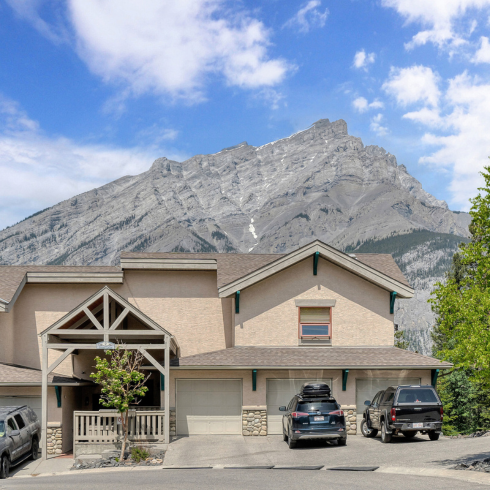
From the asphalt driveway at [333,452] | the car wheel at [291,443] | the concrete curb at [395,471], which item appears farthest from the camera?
the car wheel at [291,443]

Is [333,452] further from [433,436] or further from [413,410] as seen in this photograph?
[433,436]

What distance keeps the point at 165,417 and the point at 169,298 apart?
7.23 meters

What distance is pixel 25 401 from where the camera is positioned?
83.8ft

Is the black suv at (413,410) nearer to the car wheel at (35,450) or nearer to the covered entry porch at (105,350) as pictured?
the covered entry porch at (105,350)

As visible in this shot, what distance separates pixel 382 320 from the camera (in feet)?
92.7

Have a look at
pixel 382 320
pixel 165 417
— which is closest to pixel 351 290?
pixel 382 320

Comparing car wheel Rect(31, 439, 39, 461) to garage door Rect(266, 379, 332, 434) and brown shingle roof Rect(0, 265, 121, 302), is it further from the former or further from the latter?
garage door Rect(266, 379, 332, 434)

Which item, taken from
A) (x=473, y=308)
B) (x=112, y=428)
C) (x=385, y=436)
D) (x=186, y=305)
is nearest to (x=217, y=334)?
(x=186, y=305)

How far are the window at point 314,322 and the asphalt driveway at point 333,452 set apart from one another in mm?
5156

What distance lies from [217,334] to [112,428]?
7670 mm

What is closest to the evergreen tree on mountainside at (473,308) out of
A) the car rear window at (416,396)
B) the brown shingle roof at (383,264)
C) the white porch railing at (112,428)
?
the car rear window at (416,396)

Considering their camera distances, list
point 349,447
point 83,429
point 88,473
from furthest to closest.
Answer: point 83,429
point 349,447
point 88,473

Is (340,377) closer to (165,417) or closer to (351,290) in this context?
(351,290)

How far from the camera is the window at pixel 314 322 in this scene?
28.1 m
